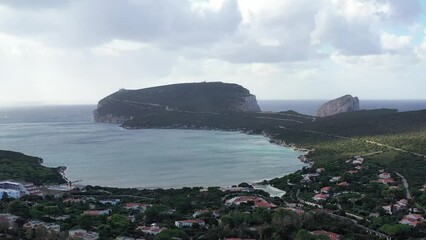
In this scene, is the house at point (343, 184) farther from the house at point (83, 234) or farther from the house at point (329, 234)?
→ the house at point (83, 234)

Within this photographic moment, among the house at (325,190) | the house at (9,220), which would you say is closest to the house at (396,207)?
the house at (325,190)

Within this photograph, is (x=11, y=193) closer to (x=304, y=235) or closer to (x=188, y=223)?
(x=188, y=223)

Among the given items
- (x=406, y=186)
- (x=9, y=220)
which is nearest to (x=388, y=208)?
(x=406, y=186)

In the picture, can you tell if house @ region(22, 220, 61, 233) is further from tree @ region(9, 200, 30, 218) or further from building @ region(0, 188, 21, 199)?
building @ region(0, 188, 21, 199)

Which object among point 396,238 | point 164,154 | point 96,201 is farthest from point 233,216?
point 164,154

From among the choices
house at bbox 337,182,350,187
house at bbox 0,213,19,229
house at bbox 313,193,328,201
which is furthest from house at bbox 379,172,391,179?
house at bbox 0,213,19,229

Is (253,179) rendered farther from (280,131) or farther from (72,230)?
(280,131)
